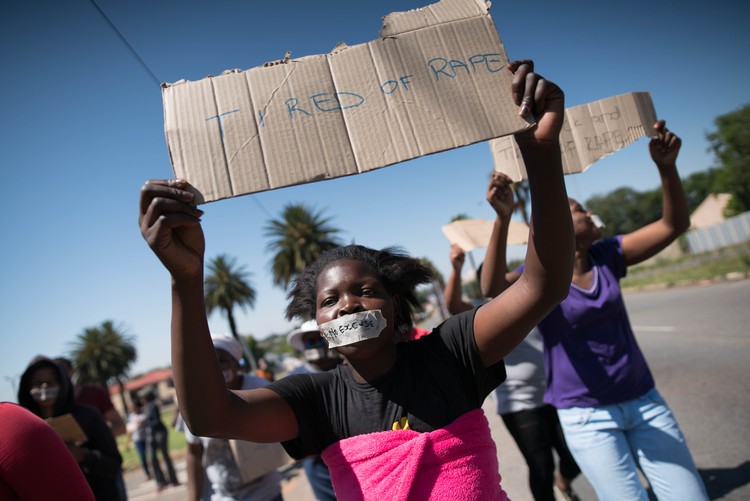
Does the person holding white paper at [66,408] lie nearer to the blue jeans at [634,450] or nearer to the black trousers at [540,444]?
the black trousers at [540,444]

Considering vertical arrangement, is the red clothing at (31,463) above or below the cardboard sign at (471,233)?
below

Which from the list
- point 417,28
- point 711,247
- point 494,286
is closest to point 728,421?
point 494,286

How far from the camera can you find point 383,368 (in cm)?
169

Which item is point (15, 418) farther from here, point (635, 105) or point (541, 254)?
point (635, 105)

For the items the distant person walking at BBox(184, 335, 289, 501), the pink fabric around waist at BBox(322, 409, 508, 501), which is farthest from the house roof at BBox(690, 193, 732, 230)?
the pink fabric around waist at BBox(322, 409, 508, 501)

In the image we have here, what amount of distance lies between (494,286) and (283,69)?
5.96 feet

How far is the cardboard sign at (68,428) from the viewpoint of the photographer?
290 centimetres

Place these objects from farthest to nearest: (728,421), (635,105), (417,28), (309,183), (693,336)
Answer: (693,336) < (728,421) < (635,105) < (417,28) < (309,183)

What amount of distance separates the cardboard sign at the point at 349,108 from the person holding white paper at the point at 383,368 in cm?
11

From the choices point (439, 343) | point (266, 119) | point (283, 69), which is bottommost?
point (439, 343)

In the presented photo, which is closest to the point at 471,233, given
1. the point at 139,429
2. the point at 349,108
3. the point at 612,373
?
the point at 612,373

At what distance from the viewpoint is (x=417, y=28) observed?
149 centimetres

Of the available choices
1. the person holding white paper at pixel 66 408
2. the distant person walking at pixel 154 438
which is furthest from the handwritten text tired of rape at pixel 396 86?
the distant person walking at pixel 154 438

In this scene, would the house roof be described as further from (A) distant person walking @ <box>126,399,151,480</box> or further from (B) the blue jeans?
(B) the blue jeans
